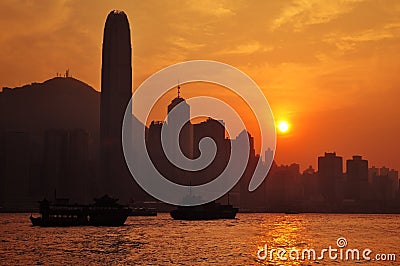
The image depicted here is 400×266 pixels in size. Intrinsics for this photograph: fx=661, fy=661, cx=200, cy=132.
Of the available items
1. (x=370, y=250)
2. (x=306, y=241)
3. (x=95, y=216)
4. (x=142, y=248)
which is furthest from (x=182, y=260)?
(x=95, y=216)

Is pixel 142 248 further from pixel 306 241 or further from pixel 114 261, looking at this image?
pixel 306 241

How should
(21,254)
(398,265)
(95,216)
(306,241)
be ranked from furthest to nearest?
1. (95,216)
2. (306,241)
3. (21,254)
4. (398,265)

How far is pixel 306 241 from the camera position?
552 feet

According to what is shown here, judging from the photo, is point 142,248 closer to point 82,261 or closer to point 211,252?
point 211,252

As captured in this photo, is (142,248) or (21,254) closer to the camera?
(21,254)

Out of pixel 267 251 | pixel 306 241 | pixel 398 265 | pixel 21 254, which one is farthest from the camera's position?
pixel 306 241

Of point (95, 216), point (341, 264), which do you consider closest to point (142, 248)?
point (341, 264)

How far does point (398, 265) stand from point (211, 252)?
35.9 m

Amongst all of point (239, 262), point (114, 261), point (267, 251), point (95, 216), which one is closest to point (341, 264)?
point (239, 262)

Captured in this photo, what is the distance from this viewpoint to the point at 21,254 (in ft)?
399

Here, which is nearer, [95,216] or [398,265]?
[398,265]

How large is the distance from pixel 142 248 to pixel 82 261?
28882 mm

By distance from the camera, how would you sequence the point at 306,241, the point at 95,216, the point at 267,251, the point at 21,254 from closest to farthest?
1. the point at 21,254
2. the point at 267,251
3. the point at 306,241
4. the point at 95,216

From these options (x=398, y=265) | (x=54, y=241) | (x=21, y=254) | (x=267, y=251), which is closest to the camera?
(x=398, y=265)
